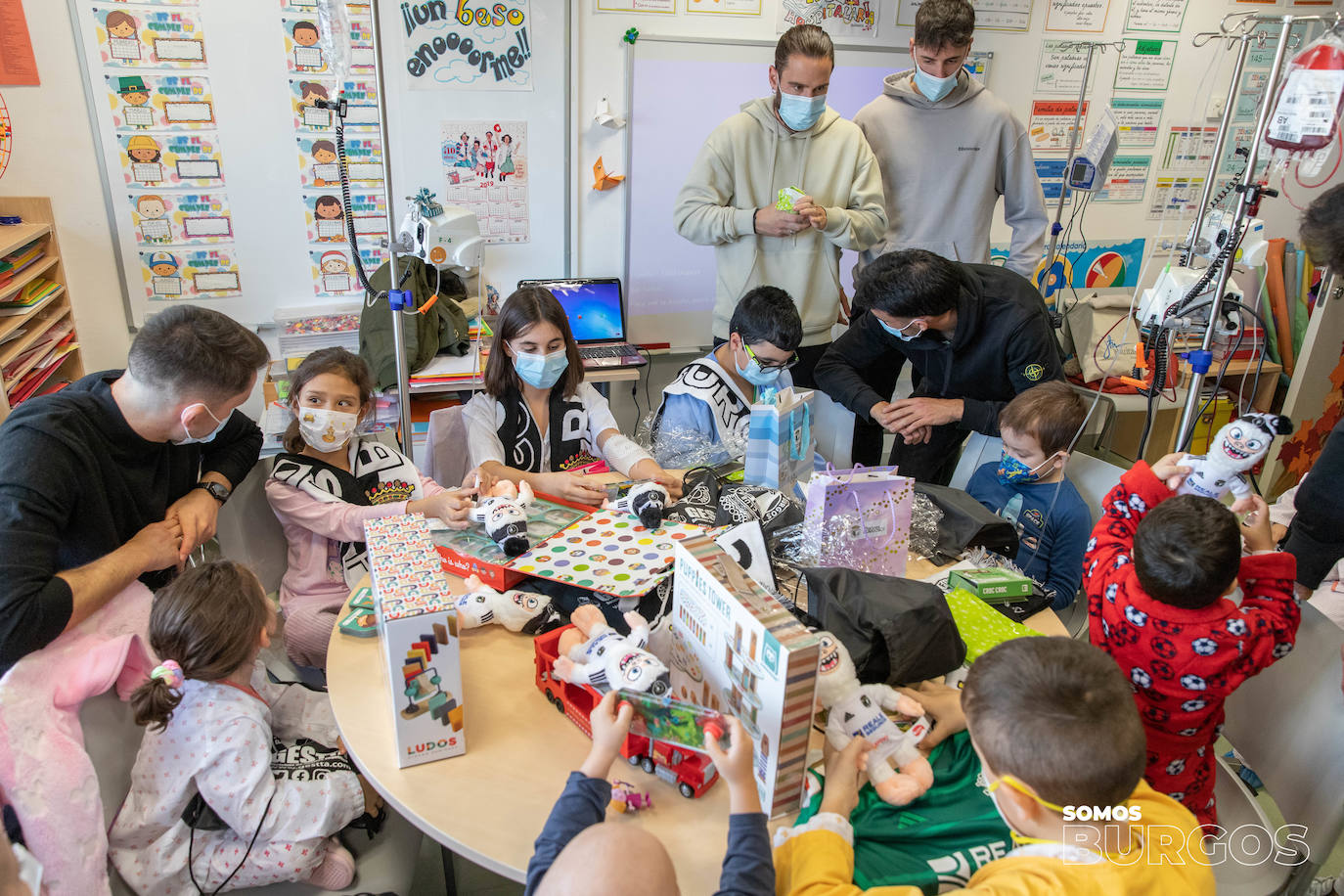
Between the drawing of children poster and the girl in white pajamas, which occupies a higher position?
the drawing of children poster

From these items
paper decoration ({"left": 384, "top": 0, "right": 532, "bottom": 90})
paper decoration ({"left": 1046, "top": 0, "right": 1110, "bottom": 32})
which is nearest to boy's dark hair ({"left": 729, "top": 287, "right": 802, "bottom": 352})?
paper decoration ({"left": 384, "top": 0, "right": 532, "bottom": 90})

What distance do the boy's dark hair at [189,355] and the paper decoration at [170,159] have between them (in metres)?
2.21

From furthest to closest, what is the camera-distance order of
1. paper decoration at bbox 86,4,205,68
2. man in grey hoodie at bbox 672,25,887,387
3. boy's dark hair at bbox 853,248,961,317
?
paper decoration at bbox 86,4,205,68
man in grey hoodie at bbox 672,25,887,387
boy's dark hair at bbox 853,248,961,317

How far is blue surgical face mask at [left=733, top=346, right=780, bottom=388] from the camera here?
7.96 feet

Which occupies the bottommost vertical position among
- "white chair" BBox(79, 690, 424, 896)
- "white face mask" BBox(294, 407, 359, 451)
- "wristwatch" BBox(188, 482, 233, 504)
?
"white chair" BBox(79, 690, 424, 896)

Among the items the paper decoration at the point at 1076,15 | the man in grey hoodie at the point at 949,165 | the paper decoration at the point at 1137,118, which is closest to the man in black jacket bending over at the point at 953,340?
the man in grey hoodie at the point at 949,165

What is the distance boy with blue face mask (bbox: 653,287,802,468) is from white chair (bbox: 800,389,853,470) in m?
0.37

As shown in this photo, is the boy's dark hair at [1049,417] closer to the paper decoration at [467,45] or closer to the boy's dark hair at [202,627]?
the boy's dark hair at [202,627]

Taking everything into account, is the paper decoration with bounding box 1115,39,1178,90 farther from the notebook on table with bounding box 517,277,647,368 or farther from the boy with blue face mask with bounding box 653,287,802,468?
the boy with blue face mask with bounding box 653,287,802,468

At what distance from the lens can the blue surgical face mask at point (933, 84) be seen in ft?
10.3

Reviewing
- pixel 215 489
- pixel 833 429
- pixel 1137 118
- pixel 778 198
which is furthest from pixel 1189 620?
pixel 1137 118

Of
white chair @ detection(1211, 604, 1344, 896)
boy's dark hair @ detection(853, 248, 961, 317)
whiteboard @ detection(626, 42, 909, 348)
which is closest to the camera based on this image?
white chair @ detection(1211, 604, 1344, 896)

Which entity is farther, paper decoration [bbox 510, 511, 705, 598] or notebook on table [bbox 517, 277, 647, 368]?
notebook on table [bbox 517, 277, 647, 368]

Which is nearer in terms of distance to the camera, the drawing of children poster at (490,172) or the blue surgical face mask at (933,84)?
the blue surgical face mask at (933,84)
